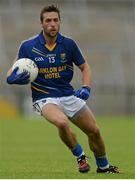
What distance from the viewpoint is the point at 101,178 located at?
1035cm

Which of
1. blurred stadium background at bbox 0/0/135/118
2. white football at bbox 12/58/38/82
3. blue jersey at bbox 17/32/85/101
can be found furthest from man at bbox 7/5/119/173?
blurred stadium background at bbox 0/0/135/118

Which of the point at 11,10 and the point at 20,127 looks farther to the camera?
the point at 11,10

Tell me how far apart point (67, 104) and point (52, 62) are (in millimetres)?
655

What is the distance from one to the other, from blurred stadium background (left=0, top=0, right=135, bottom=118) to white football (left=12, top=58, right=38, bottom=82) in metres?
25.0

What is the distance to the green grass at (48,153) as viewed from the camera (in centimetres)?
1115

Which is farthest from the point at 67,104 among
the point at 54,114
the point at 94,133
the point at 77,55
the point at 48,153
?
the point at 48,153

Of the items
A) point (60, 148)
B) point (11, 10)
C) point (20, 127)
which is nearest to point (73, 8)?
point (11, 10)

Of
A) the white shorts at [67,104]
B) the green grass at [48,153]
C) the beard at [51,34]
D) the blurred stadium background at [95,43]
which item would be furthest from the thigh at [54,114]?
the blurred stadium background at [95,43]

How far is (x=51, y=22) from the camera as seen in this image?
1091 cm

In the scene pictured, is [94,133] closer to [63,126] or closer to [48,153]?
[63,126]

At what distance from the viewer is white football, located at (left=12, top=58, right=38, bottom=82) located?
10872 mm

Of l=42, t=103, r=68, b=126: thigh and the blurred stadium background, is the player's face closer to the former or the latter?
l=42, t=103, r=68, b=126: thigh

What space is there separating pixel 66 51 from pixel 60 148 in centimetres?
800

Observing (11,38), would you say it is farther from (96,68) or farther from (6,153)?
(6,153)
